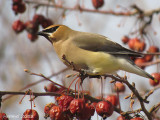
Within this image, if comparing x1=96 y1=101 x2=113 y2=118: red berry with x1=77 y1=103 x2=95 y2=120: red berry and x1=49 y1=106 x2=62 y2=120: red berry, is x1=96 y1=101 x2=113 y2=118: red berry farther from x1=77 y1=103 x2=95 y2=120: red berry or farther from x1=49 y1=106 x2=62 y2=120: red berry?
x1=49 y1=106 x2=62 y2=120: red berry

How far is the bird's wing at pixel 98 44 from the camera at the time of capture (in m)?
3.75

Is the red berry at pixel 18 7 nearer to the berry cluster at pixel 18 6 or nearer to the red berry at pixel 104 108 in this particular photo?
the berry cluster at pixel 18 6

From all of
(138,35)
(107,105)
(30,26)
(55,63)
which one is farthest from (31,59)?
(107,105)

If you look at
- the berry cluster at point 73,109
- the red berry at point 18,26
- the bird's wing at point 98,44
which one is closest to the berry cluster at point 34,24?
the red berry at point 18,26

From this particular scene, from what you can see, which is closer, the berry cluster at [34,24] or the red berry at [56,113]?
the red berry at [56,113]

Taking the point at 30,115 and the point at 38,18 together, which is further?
the point at 38,18

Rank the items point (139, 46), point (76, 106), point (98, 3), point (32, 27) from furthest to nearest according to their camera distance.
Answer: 1. point (139, 46)
2. point (32, 27)
3. point (98, 3)
4. point (76, 106)

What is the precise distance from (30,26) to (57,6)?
578 millimetres

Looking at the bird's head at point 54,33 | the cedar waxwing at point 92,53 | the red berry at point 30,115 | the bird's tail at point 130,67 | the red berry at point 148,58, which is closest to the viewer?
the red berry at point 30,115

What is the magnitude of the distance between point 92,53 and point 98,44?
0.74 feet

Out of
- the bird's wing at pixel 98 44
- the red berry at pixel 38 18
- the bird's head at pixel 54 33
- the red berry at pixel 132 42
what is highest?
the red berry at pixel 38 18

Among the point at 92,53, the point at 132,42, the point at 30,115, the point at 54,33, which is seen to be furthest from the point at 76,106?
the point at 132,42

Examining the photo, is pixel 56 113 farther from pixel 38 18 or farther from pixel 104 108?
pixel 38 18

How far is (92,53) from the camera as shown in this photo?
12.1 feet
